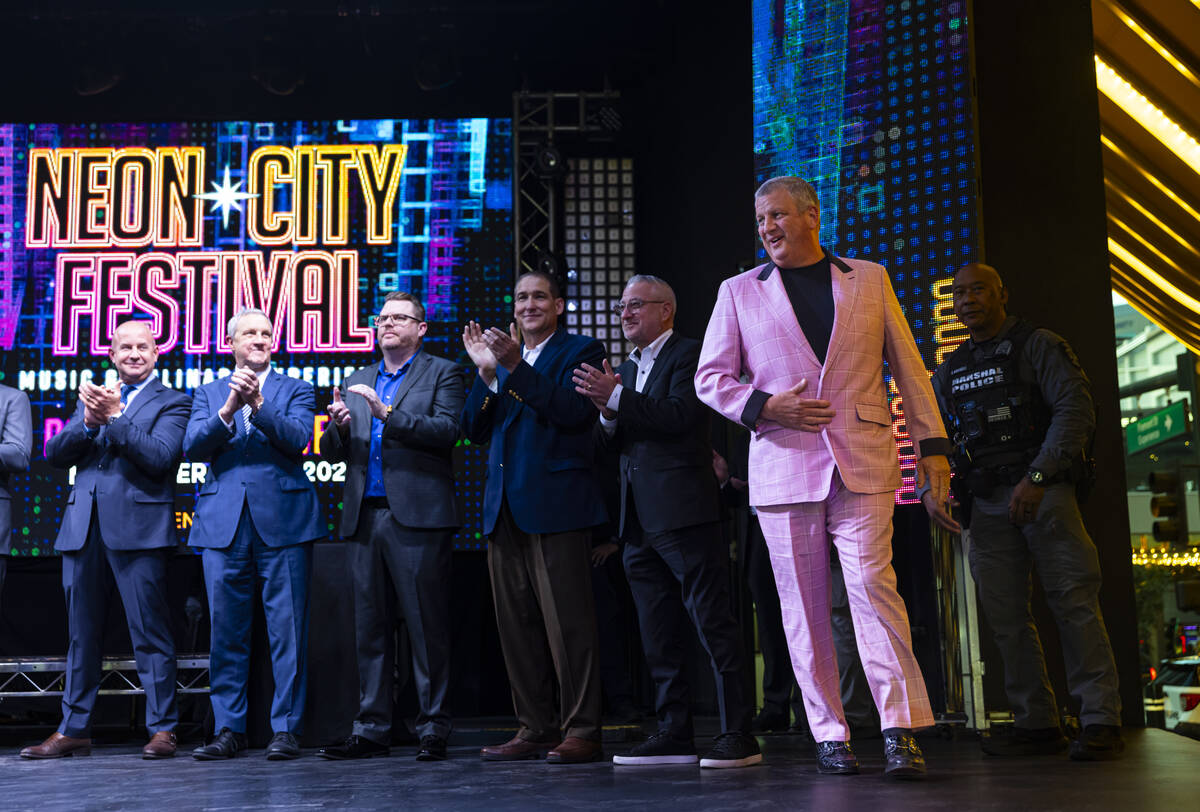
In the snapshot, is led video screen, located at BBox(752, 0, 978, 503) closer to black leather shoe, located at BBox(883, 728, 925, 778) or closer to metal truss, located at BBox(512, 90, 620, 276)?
black leather shoe, located at BBox(883, 728, 925, 778)

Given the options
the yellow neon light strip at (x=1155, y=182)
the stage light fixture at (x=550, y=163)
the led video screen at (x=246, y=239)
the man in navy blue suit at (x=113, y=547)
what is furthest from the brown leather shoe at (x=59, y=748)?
the yellow neon light strip at (x=1155, y=182)

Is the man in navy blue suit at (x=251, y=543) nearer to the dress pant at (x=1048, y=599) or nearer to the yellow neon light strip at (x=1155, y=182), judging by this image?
the dress pant at (x=1048, y=599)

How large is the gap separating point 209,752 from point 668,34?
20.0ft

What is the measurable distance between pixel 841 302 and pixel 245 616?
2.61 metres

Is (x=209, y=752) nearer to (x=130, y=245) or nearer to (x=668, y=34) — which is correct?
(x=130, y=245)

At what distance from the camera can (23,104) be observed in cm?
827

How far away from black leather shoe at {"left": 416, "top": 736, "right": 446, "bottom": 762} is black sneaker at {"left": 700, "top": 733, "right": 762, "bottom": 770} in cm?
100

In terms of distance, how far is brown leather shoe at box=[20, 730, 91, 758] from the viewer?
4.28 metres

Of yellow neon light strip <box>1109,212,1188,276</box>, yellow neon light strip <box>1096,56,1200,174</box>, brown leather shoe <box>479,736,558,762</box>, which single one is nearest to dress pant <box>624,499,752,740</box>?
brown leather shoe <box>479,736,558,762</box>

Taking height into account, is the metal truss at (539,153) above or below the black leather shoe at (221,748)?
above

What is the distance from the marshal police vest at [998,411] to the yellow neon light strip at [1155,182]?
180 inches

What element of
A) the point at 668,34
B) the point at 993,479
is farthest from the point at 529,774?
the point at 668,34

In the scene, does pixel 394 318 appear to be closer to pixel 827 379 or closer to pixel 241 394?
pixel 241 394

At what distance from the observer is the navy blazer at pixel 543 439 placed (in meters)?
3.84
